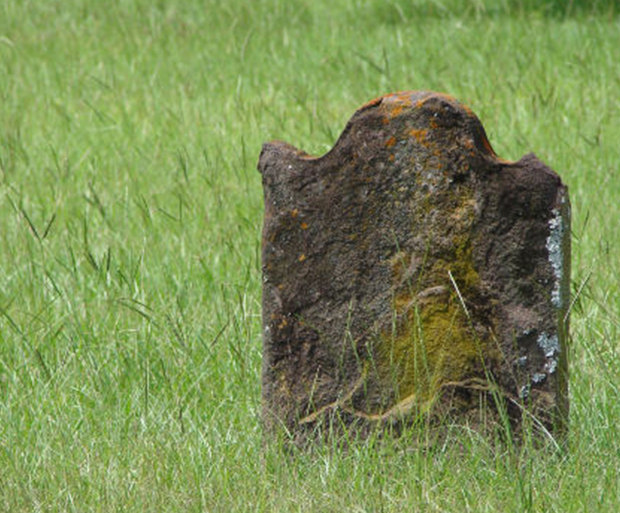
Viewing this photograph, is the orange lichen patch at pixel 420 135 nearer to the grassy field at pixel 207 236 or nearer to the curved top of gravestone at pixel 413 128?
the curved top of gravestone at pixel 413 128

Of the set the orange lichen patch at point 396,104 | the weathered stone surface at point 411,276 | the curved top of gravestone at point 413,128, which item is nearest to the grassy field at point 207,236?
the weathered stone surface at point 411,276

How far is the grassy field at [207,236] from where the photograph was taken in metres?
2.64

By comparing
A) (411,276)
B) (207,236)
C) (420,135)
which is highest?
A: (420,135)

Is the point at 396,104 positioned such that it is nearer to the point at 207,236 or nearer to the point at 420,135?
the point at 420,135

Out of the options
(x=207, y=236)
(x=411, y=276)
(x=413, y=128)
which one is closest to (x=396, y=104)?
(x=413, y=128)

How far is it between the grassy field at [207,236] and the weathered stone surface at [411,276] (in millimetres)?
153

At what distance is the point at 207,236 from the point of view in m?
4.61

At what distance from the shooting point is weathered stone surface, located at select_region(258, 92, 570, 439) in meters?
2.72

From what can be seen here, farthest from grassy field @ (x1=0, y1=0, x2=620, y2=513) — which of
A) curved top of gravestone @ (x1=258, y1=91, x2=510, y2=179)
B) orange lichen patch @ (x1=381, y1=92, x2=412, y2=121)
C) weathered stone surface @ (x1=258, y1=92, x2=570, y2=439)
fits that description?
orange lichen patch @ (x1=381, y1=92, x2=412, y2=121)

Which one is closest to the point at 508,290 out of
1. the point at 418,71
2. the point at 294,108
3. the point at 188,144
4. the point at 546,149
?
the point at 546,149

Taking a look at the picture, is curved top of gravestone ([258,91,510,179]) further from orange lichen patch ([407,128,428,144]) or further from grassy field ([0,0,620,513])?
grassy field ([0,0,620,513])

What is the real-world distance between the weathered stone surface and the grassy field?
15 cm

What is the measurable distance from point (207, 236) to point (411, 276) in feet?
6.36

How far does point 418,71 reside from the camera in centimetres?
701
